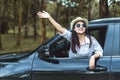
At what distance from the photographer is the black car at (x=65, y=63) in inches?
220

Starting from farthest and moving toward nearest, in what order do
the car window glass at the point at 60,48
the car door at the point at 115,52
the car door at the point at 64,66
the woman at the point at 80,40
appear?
the car window glass at the point at 60,48, the woman at the point at 80,40, the car door at the point at 64,66, the car door at the point at 115,52

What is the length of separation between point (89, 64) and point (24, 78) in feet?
3.33

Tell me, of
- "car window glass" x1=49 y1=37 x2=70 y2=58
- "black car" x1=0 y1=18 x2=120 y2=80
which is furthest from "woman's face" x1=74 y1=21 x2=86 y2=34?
"car window glass" x1=49 y1=37 x2=70 y2=58

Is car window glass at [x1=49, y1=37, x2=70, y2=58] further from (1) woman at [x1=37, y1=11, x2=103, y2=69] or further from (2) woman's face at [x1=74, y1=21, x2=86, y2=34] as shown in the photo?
(2) woman's face at [x1=74, y1=21, x2=86, y2=34]

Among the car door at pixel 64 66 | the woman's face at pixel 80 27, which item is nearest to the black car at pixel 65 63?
the car door at pixel 64 66

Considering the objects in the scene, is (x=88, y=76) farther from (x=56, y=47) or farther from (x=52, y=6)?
(x=52, y=6)

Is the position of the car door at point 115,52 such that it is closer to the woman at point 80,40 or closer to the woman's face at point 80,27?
the woman at point 80,40

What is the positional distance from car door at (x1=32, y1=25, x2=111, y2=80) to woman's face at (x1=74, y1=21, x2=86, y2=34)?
0.15 meters

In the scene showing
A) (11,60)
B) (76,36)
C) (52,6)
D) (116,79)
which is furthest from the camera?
(52,6)

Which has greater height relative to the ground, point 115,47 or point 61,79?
point 115,47

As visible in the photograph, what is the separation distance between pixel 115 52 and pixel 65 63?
0.72 m

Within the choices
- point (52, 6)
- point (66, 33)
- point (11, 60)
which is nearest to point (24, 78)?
point (11, 60)

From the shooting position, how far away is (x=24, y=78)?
6.00m

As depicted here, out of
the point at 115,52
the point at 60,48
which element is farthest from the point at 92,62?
the point at 60,48
